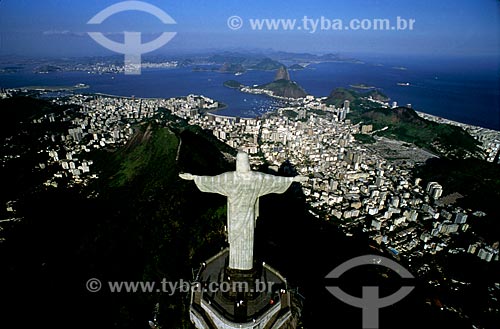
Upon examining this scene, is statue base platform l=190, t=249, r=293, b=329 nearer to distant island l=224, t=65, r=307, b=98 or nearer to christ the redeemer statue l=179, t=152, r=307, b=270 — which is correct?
christ the redeemer statue l=179, t=152, r=307, b=270

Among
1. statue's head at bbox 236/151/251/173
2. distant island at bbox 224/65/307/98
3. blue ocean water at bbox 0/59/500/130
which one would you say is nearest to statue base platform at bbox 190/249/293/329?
statue's head at bbox 236/151/251/173

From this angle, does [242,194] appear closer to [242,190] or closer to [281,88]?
[242,190]

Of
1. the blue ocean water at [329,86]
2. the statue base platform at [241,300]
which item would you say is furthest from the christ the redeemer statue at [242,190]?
the blue ocean water at [329,86]

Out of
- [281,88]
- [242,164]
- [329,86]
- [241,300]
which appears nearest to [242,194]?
[242,164]

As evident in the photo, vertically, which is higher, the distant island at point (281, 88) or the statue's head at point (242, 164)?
the distant island at point (281, 88)

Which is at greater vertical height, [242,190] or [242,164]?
[242,164]

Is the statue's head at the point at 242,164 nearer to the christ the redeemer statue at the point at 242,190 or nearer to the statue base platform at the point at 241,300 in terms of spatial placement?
the christ the redeemer statue at the point at 242,190

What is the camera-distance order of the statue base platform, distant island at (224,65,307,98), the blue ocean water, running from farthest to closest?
distant island at (224,65,307,98)
the blue ocean water
the statue base platform
